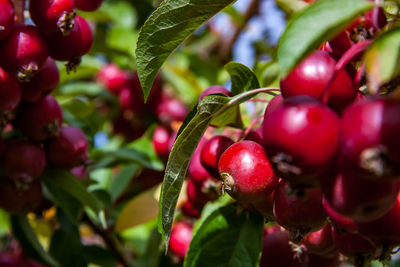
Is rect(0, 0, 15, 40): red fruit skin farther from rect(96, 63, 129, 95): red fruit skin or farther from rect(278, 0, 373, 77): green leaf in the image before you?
rect(96, 63, 129, 95): red fruit skin

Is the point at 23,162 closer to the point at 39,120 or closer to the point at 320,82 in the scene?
the point at 39,120

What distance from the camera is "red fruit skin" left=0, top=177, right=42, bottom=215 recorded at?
1.87 metres

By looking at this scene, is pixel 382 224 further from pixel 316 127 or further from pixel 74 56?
pixel 74 56

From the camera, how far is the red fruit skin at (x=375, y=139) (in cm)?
83

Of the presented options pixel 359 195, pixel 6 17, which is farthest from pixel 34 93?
pixel 359 195

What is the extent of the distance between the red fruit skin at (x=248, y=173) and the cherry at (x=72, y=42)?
69 cm

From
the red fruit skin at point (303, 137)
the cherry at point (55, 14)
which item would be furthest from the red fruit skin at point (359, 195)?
the cherry at point (55, 14)

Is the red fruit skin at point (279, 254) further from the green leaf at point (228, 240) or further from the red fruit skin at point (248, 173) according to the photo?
the red fruit skin at point (248, 173)

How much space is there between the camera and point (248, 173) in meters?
1.22

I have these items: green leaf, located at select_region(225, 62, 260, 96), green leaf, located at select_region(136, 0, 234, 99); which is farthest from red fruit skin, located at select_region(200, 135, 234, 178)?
green leaf, located at select_region(136, 0, 234, 99)

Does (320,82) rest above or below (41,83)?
above

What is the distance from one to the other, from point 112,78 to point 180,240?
5.40 ft

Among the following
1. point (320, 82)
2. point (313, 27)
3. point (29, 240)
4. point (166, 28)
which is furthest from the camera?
point (29, 240)

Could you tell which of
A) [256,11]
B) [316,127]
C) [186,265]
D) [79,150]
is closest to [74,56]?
[79,150]
